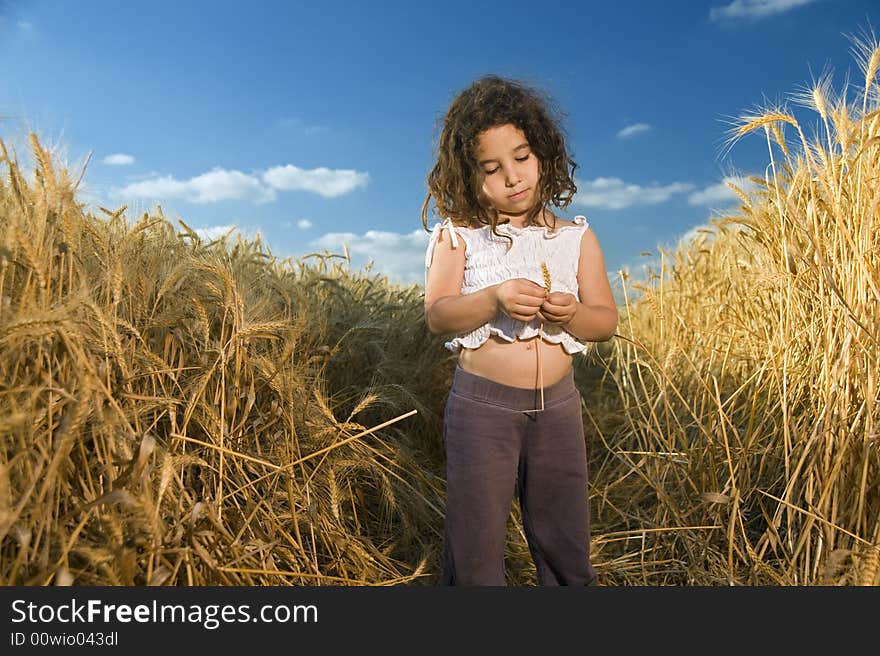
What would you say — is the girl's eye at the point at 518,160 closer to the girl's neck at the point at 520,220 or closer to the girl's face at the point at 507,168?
the girl's face at the point at 507,168

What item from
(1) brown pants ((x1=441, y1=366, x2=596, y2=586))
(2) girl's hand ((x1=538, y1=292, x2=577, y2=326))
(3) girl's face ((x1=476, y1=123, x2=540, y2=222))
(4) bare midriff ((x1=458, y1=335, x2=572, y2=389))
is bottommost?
(1) brown pants ((x1=441, y1=366, x2=596, y2=586))

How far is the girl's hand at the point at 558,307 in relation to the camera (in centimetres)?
141

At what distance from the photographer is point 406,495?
2.14 metres

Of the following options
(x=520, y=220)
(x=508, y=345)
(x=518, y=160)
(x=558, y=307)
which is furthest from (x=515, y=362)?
(x=518, y=160)

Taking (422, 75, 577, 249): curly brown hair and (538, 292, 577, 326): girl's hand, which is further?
(422, 75, 577, 249): curly brown hair

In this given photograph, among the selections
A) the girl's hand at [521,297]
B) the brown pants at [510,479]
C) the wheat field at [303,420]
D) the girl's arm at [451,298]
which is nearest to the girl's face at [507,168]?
the girl's arm at [451,298]

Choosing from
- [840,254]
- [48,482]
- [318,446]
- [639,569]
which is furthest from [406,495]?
[840,254]

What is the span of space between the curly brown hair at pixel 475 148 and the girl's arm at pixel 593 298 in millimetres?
112

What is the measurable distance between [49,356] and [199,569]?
→ 0.47m

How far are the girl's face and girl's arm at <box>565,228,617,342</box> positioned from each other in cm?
19

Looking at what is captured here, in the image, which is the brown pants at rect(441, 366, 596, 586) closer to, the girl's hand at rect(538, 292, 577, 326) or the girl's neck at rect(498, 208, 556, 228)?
the girl's hand at rect(538, 292, 577, 326)

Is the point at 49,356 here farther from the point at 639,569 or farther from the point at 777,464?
the point at 777,464

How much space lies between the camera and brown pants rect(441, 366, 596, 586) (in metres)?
1.52

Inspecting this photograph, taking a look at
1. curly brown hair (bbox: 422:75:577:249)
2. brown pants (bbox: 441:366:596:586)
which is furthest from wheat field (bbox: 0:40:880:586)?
curly brown hair (bbox: 422:75:577:249)
